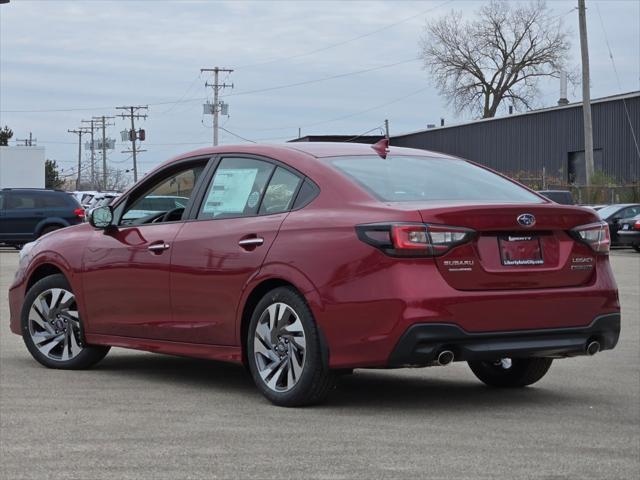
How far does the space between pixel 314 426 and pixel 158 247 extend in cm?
210

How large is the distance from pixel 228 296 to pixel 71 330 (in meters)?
1.91

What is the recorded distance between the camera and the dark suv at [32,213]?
33312 millimetres

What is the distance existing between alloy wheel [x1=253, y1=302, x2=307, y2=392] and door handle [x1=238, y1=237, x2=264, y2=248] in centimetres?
42

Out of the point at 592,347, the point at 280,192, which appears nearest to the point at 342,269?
the point at 280,192

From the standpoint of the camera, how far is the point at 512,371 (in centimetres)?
845

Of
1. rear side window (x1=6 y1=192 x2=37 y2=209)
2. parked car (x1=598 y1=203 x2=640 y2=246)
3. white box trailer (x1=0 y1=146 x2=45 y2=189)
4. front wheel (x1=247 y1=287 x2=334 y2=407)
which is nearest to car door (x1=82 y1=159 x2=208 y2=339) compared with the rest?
front wheel (x1=247 y1=287 x2=334 y2=407)

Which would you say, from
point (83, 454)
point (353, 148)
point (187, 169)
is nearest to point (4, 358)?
point (187, 169)

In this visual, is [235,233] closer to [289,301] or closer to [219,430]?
[289,301]

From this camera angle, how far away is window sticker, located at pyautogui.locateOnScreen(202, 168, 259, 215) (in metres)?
8.16

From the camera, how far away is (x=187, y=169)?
346 inches

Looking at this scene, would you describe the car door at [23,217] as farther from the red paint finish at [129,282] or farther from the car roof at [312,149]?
the car roof at [312,149]

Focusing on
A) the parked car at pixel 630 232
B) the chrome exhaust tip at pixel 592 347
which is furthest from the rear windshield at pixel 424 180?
the parked car at pixel 630 232

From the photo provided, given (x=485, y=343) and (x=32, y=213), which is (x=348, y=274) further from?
(x=32, y=213)

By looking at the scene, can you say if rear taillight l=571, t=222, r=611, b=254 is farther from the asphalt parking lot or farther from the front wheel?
the front wheel
